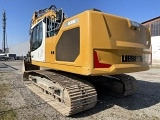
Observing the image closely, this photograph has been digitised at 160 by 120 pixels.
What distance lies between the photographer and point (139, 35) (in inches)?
214

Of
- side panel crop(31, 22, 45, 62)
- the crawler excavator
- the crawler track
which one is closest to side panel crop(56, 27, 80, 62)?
the crawler excavator

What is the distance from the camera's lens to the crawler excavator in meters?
4.55

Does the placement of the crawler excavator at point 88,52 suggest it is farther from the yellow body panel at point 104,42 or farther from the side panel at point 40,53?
the side panel at point 40,53

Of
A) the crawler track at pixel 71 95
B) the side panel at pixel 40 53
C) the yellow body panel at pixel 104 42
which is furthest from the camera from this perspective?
the side panel at pixel 40 53

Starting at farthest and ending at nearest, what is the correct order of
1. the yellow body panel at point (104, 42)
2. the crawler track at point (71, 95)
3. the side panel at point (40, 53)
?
the side panel at point (40, 53), the crawler track at point (71, 95), the yellow body panel at point (104, 42)

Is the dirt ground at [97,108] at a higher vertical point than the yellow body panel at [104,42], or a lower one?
lower

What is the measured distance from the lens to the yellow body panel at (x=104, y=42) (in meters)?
4.50

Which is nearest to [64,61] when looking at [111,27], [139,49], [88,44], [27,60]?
[88,44]

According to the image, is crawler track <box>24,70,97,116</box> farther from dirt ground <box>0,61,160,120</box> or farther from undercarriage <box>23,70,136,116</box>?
dirt ground <box>0,61,160,120</box>

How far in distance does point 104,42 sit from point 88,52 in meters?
0.45

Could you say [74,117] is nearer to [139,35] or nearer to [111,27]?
[111,27]

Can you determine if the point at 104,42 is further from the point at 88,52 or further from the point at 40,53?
the point at 40,53

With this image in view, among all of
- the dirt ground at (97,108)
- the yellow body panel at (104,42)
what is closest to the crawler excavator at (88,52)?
the yellow body panel at (104,42)

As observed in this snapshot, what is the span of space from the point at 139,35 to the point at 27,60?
518cm
